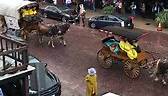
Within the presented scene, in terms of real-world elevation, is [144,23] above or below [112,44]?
below

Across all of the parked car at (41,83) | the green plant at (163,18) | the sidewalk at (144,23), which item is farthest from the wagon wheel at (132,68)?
the green plant at (163,18)

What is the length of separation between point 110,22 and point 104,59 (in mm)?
7180

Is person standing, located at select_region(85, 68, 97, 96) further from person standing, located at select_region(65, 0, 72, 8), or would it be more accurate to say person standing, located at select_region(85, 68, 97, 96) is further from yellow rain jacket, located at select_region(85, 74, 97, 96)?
person standing, located at select_region(65, 0, 72, 8)

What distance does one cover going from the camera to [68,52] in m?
20.7

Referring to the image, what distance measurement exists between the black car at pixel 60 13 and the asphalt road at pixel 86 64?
151 cm

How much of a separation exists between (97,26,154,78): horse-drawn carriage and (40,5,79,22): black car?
30.5 ft

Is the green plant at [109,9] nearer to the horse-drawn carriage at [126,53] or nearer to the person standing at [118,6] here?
the person standing at [118,6]

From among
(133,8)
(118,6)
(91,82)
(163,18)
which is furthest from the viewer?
(118,6)

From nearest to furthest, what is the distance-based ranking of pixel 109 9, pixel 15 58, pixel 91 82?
pixel 15 58 → pixel 91 82 → pixel 109 9

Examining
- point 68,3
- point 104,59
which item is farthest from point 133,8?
point 104,59

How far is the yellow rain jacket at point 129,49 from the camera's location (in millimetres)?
16763

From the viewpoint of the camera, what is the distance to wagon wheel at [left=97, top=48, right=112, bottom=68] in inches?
701

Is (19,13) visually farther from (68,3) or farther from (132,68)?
(68,3)

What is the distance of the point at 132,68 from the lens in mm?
16766
